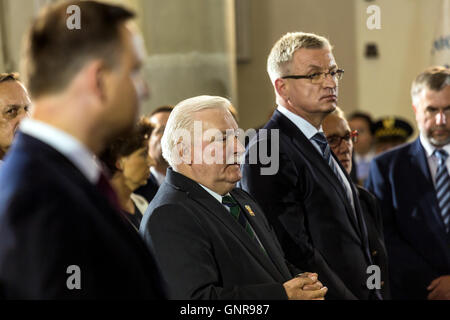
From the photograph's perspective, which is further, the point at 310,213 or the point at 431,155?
the point at 431,155

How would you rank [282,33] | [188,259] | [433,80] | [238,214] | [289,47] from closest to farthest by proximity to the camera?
[188,259], [238,214], [289,47], [433,80], [282,33]

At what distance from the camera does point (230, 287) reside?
2271 millimetres

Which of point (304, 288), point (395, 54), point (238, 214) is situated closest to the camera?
point (304, 288)

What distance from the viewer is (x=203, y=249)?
7.34 ft

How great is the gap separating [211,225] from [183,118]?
44cm

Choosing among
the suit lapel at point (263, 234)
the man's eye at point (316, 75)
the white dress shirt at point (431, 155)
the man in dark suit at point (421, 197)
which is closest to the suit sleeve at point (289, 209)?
the suit lapel at point (263, 234)

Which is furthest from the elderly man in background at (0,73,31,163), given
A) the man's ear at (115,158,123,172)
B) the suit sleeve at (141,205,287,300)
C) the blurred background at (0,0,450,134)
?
the blurred background at (0,0,450,134)

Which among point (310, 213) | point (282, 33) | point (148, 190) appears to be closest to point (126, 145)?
point (148, 190)

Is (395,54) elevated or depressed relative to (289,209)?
elevated

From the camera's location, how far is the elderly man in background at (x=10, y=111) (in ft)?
9.94

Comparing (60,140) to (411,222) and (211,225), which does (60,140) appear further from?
(411,222)

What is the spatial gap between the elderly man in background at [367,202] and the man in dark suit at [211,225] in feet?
2.32

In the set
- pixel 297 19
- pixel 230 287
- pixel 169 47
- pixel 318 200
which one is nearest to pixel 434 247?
pixel 318 200
